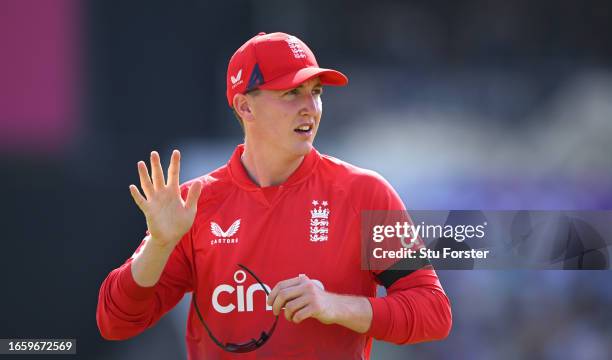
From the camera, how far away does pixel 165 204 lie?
2111 millimetres

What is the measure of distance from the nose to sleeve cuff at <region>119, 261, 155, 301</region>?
23.3 inches

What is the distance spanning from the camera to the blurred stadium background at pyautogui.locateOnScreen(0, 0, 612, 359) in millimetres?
4074

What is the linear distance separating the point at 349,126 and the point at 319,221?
2.17m

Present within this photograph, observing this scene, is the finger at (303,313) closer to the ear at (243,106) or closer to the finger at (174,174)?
the finger at (174,174)

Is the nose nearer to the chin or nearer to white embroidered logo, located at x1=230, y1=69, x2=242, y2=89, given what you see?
the chin

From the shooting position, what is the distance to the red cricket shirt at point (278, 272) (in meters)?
2.17

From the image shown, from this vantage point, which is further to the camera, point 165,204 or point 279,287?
point 165,204

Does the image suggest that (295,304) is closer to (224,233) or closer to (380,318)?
(380,318)

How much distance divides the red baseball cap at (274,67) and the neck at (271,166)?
0.17 metres

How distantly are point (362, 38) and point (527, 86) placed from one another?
90 centimetres

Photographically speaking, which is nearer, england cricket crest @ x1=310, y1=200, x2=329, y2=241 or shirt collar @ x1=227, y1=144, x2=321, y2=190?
england cricket crest @ x1=310, y1=200, x2=329, y2=241

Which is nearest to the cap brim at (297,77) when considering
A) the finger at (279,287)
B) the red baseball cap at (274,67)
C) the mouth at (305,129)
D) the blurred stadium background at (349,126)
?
the red baseball cap at (274,67)

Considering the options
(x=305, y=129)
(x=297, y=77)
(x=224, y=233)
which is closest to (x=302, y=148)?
(x=305, y=129)

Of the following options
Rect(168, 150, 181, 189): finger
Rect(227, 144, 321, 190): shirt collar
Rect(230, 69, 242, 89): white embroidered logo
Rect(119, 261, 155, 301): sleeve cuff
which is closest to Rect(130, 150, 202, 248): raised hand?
Rect(168, 150, 181, 189): finger
